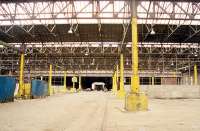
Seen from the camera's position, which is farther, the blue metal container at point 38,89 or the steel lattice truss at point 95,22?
the blue metal container at point 38,89

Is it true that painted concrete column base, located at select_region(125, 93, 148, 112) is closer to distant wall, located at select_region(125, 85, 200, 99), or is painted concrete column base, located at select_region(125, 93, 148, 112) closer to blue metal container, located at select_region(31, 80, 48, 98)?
blue metal container, located at select_region(31, 80, 48, 98)

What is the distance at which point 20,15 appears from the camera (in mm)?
29531

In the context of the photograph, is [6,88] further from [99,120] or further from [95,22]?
[99,120]

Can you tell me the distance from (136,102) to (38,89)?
2444cm

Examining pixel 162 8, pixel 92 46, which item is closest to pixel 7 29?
pixel 92 46

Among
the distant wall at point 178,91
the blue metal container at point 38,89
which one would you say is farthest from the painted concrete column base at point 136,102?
the distant wall at point 178,91

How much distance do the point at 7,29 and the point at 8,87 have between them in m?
7.85

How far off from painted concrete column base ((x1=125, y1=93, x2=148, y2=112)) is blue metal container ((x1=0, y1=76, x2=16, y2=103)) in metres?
13.0

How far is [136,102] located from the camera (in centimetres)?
1795

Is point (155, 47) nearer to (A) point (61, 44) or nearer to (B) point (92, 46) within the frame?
(B) point (92, 46)

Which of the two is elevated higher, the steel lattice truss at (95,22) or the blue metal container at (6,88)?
the steel lattice truss at (95,22)

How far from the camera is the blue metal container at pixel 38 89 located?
124ft

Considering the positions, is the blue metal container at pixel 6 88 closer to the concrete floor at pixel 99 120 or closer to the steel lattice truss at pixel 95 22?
the steel lattice truss at pixel 95 22

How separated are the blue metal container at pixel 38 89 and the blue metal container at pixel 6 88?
8.50 metres
